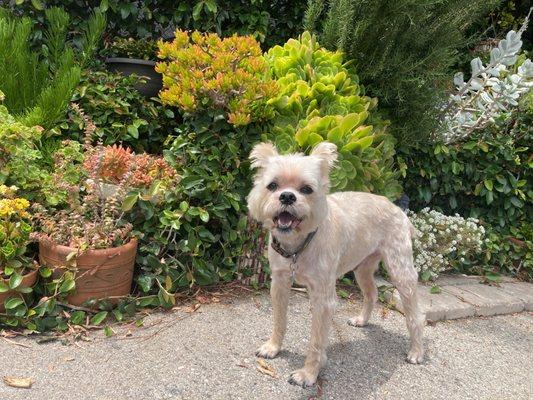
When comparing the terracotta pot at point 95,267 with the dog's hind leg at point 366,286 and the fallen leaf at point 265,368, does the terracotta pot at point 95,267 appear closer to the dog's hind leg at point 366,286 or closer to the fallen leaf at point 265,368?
the fallen leaf at point 265,368

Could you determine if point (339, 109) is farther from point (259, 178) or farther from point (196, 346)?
point (196, 346)

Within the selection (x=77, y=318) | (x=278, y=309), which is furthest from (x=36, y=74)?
(x=278, y=309)

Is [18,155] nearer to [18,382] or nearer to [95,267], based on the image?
[95,267]

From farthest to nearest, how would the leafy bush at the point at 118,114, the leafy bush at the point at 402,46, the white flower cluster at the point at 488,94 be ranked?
the white flower cluster at the point at 488,94
the leafy bush at the point at 402,46
the leafy bush at the point at 118,114

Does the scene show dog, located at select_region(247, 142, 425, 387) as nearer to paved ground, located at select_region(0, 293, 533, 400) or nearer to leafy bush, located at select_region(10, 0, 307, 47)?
paved ground, located at select_region(0, 293, 533, 400)

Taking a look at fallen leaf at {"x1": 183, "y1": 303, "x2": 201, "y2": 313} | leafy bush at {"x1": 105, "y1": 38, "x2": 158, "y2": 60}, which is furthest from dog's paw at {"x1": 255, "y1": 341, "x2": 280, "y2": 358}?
leafy bush at {"x1": 105, "y1": 38, "x2": 158, "y2": 60}

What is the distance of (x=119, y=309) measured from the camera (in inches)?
147

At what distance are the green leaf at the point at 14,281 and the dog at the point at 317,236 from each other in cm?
168

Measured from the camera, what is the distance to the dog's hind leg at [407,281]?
146 inches

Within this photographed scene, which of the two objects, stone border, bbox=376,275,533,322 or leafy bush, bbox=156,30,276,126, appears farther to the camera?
stone border, bbox=376,275,533,322

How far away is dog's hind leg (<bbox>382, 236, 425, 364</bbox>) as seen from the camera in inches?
146

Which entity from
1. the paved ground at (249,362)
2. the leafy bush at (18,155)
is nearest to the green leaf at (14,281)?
the paved ground at (249,362)

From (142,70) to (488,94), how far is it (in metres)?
4.07

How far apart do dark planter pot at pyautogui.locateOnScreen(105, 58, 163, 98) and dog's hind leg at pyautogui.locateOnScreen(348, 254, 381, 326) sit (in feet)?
10.3
